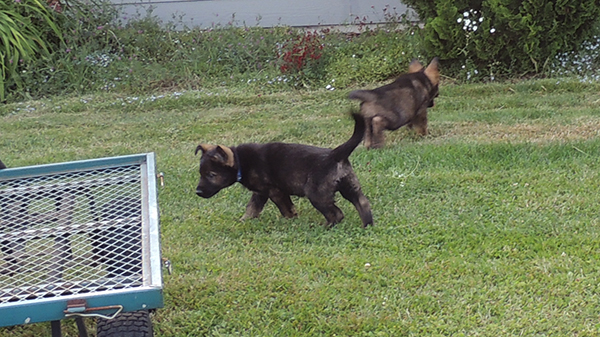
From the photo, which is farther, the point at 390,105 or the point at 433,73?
the point at 433,73

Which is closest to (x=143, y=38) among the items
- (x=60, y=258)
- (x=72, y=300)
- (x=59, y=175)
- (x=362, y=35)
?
(x=362, y=35)

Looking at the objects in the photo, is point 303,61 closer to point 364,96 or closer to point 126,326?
A: point 364,96

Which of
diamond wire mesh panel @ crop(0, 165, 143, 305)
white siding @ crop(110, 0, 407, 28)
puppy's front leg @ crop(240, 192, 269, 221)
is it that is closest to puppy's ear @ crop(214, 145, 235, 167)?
puppy's front leg @ crop(240, 192, 269, 221)

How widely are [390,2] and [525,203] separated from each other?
6.53 metres

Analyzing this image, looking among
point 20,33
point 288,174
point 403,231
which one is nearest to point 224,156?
point 288,174

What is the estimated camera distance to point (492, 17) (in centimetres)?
857

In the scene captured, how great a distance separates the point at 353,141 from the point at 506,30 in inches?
193

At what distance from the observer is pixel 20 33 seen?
9.38m

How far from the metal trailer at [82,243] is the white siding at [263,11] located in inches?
285

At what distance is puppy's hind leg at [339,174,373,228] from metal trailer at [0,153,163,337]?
1.32 metres

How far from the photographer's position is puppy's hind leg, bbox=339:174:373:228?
4605 millimetres

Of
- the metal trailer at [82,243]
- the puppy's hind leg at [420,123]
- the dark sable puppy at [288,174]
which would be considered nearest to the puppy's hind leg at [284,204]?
the dark sable puppy at [288,174]

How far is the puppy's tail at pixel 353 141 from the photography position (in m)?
4.44

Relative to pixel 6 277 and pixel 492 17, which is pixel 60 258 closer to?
pixel 6 277
